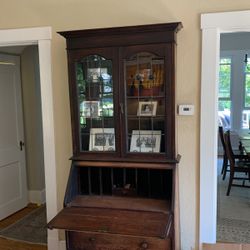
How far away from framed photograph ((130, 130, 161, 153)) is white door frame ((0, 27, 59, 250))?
2.72 ft

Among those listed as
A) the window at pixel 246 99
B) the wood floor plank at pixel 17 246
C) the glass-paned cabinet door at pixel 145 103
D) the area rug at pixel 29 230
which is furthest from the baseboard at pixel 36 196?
the window at pixel 246 99

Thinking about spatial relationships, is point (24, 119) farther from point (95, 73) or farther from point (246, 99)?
point (246, 99)

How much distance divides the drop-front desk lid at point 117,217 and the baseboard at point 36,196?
6.24 ft

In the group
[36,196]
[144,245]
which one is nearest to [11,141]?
[36,196]

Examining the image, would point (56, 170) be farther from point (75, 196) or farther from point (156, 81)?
point (156, 81)

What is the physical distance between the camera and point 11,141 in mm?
3959

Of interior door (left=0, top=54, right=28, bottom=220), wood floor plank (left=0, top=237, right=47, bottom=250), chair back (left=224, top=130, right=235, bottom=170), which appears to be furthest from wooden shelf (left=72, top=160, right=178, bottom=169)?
chair back (left=224, top=130, right=235, bottom=170)

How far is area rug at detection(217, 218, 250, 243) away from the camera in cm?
326

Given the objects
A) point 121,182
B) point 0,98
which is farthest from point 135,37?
point 0,98

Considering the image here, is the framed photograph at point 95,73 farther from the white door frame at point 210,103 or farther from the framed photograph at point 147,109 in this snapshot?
the white door frame at point 210,103

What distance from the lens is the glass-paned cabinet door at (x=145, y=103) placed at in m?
2.39

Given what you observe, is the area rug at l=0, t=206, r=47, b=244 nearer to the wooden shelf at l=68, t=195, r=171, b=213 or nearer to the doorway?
the doorway

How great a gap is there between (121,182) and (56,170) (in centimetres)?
66

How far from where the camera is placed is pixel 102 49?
2.41 m
